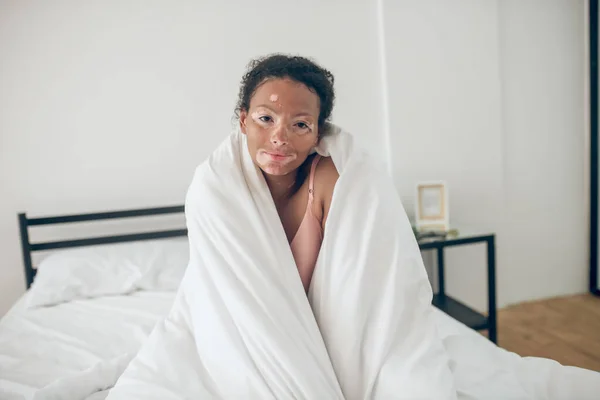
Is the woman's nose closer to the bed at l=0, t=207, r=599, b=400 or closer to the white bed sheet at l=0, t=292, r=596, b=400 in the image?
the white bed sheet at l=0, t=292, r=596, b=400

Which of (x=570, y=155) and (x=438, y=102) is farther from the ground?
(x=438, y=102)

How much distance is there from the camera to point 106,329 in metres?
1.46

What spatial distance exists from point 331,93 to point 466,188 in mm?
1616

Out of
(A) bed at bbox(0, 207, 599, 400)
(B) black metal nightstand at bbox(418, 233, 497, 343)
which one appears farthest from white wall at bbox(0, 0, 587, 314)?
(B) black metal nightstand at bbox(418, 233, 497, 343)

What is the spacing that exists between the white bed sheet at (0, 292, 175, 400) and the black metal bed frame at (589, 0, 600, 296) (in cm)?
249

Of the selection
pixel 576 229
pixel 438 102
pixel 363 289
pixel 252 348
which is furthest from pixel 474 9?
pixel 252 348

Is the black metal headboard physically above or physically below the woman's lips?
below

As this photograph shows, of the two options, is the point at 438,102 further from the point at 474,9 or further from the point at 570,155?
the point at 570,155

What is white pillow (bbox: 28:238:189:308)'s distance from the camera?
67.7 inches

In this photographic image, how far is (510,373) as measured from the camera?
101 centimetres

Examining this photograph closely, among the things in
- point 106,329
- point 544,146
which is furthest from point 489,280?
point 106,329

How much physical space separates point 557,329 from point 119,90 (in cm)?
247

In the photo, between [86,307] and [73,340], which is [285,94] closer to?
[73,340]

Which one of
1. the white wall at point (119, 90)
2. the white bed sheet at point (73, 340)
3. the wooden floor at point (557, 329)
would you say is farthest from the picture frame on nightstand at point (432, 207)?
the white bed sheet at point (73, 340)
